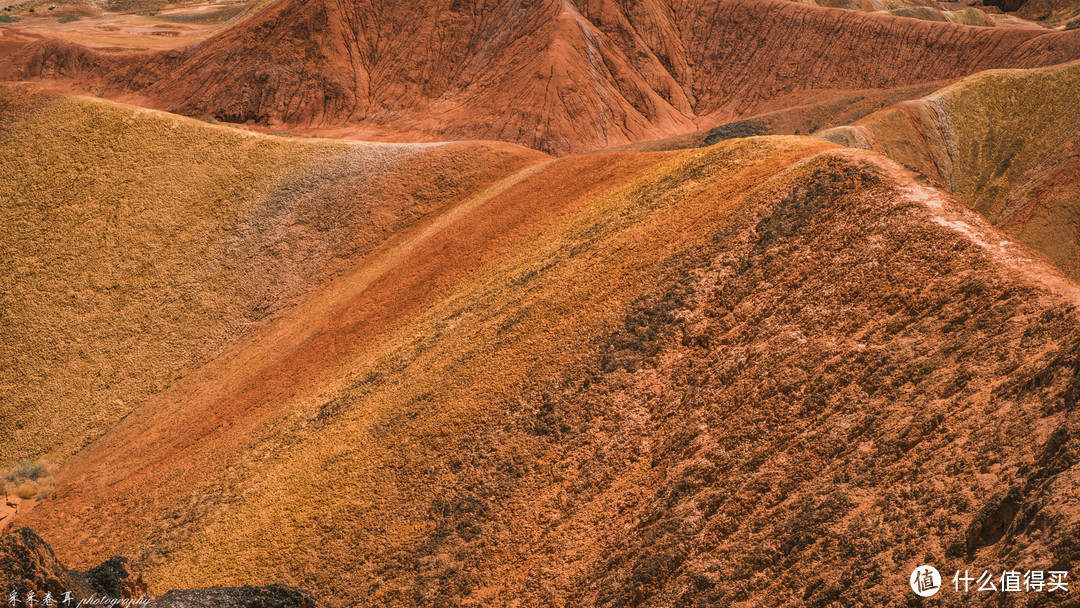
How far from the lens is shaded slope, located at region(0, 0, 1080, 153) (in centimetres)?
5403

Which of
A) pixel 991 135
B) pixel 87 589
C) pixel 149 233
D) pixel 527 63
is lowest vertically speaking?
pixel 87 589

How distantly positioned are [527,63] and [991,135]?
112 ft

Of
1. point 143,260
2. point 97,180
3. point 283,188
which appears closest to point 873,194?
point 283,188

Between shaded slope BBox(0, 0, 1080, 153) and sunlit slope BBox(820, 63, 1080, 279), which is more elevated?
shaded slope BBox(0, 0, 1080, 153)

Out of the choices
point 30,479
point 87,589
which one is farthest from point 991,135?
point 30,479

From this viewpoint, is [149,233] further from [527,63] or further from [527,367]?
[527,63]

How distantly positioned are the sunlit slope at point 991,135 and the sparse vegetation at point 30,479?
3798cm

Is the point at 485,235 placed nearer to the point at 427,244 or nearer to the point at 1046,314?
the point at 427,244

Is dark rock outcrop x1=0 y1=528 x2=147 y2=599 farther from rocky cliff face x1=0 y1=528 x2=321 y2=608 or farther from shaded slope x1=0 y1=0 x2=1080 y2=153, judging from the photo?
shaded slope x1=0 y1=0 x2=1080 y2=153

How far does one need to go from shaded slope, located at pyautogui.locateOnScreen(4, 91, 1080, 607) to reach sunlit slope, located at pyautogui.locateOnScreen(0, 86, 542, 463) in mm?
4982

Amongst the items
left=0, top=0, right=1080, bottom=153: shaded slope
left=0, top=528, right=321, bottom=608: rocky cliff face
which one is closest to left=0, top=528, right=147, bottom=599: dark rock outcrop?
left=0, top=528, right=321, bottom=608: rocky cliff face

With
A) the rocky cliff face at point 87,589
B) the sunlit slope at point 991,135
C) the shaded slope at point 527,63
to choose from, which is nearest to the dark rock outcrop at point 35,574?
the rocky cliff face at point 87,589

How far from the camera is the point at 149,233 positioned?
2711 centimetres

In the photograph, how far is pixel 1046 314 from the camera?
993 cm
